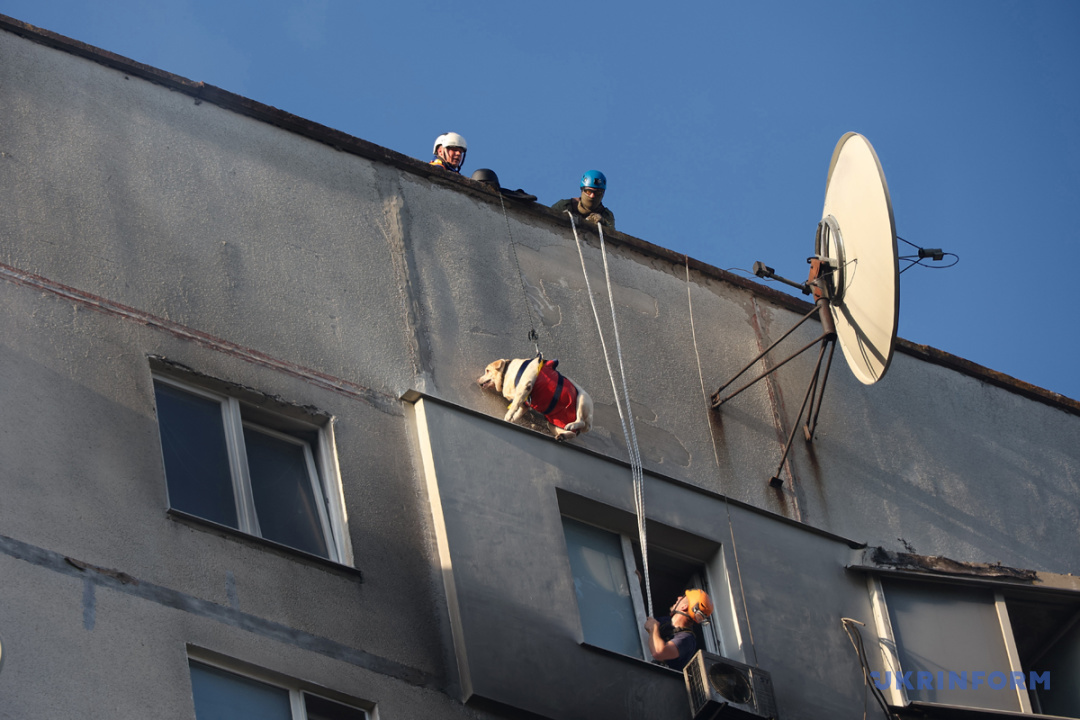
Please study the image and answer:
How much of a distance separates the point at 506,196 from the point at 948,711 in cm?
587

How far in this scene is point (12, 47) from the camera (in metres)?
12.2

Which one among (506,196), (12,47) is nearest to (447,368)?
(506,196)

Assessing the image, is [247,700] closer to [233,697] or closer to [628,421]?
[233,697]

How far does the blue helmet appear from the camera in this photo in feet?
52.1

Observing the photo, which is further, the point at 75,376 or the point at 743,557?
the point at 743,557

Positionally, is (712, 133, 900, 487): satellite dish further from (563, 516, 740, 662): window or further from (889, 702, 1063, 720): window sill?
(889, 702, 1063, 720): window sill

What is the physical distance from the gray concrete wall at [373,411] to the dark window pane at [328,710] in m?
0.12

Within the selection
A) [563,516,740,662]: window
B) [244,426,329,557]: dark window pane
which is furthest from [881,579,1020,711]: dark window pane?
[244,426,329,557]: dark window pane

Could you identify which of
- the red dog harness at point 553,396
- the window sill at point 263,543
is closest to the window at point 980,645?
the red dog harness at point 553,396

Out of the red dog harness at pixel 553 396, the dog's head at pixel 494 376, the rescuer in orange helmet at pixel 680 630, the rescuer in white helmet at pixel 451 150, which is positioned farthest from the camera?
the rescuer in white helmet at pixel 451 150

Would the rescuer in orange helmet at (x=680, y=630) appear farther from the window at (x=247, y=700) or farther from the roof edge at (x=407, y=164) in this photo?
the roof edge at (x=407, y=164)

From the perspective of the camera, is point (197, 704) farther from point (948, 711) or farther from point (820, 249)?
point (820, 249)

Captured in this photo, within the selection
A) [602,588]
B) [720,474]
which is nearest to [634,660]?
[602,588]

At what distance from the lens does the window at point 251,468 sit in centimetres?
1043
